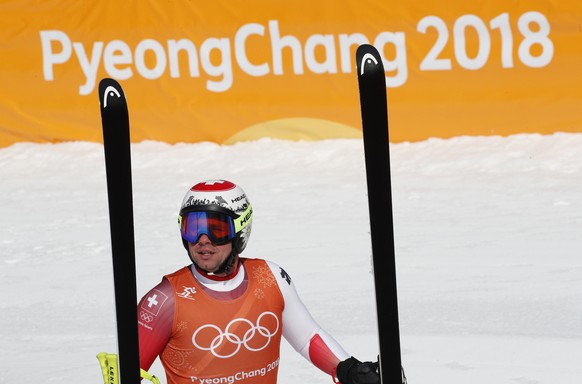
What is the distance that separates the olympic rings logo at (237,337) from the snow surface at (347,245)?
2.14 m

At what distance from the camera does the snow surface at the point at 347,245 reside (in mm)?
5812

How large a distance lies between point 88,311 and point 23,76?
4936 mm

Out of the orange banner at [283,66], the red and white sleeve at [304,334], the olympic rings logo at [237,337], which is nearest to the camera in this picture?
the olympic rings logo at [237,337]

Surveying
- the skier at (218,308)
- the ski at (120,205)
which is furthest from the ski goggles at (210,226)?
the ski at (120,205)

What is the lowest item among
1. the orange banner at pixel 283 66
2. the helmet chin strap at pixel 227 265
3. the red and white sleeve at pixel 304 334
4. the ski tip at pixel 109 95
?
the red and white sleeve at pixel 304 334

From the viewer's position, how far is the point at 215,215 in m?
3.09

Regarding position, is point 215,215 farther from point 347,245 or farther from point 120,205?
point 347,245

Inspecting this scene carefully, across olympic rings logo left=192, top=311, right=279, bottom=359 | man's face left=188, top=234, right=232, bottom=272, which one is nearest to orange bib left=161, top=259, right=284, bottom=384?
olympic rings logo left=192, top=311, right=279, bottom=359

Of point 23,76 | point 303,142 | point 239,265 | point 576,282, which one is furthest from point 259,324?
point 23,76

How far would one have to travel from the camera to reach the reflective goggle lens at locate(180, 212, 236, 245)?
3072 mm

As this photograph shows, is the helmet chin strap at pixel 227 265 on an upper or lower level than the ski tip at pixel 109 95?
lower

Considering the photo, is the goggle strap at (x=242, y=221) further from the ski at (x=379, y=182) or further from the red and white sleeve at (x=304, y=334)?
the ski at (x=379, y=182)

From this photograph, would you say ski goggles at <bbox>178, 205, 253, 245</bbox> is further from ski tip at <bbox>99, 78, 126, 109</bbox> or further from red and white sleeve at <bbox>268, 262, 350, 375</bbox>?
ski tip at <bbox>99, 78, 126, 109</bbox>

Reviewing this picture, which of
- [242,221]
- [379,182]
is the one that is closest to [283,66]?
[242,221]
